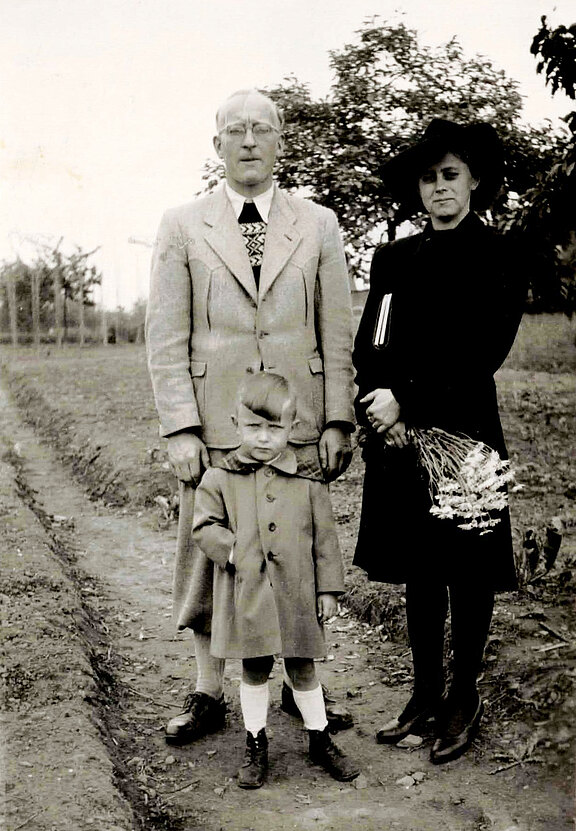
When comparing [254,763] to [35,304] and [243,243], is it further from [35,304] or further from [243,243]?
[35,304]

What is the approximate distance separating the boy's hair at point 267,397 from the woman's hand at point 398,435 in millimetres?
406

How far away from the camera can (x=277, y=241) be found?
10.4 feet

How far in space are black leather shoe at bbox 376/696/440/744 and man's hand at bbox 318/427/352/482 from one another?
908 millimetres

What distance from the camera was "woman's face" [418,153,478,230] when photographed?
10.2 ft

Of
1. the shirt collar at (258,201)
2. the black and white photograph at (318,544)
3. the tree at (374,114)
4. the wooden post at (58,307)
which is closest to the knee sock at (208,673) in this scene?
the black and white photograph at (318,544)

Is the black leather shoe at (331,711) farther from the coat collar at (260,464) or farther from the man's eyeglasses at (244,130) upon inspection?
the man's eyeglasses at (244,130)

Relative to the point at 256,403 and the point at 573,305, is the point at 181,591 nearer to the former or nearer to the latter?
the point at 256,403

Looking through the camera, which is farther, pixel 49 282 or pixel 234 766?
pixel 49 282

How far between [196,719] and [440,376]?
153cm

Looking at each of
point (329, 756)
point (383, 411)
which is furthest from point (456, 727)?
point (383, 411)

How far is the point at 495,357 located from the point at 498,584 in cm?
77

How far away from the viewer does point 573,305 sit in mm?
4277

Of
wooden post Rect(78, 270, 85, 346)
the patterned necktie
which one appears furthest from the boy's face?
wooden post Rect(78, 270, 85, 346)

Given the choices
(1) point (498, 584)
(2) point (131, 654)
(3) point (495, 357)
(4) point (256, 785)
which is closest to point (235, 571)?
(4) point (256, 785)
